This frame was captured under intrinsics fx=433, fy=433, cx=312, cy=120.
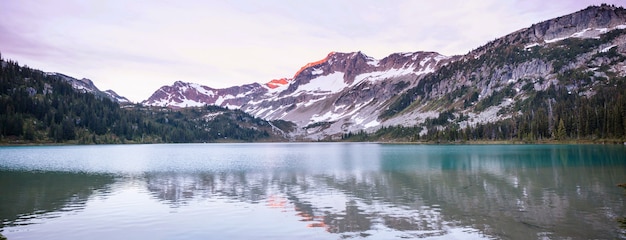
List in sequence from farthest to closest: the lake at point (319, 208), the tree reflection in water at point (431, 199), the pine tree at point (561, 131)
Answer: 1. the pine tree at point (561, 131)
2. the tree reflection in water at point (431, 199)
3. the lake at point (319, 208)

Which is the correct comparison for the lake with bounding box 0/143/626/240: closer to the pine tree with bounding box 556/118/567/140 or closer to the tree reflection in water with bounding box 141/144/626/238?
the tree reflection in water with bounding box 141/144/626/238

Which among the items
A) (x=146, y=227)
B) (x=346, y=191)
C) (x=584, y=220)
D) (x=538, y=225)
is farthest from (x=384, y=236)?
(x=346, y=191)

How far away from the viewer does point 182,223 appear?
99.8 ft

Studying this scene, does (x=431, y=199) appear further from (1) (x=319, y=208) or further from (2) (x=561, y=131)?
(2) (x=561, y=131)

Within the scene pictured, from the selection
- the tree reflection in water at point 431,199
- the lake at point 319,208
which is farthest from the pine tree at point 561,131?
the lake at point 319,208

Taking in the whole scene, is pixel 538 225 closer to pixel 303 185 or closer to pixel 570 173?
pixel 303 185

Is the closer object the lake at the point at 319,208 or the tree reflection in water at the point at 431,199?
the lake at the point at 319,208

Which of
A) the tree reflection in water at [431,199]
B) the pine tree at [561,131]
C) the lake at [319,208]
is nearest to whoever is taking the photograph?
the lake at [319,208]

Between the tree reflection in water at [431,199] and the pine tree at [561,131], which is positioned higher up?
the pine tree at [561,131]

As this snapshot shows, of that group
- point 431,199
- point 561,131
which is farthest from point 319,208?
point 561,131

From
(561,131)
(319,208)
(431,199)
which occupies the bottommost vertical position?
(319,208)

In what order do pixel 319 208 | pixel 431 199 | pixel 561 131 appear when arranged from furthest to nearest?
pixel 561 131
pixel 431 199
pixel 319 208

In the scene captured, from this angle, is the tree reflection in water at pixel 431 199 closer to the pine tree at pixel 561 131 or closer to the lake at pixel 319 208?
the lake at pixel 319 208

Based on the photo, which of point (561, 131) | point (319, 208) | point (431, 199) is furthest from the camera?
point (561, 131)
